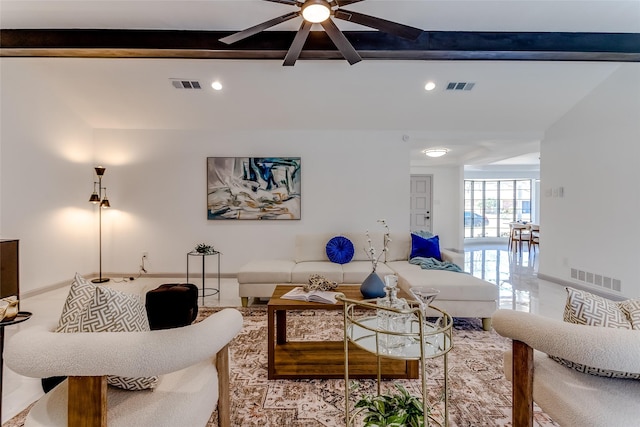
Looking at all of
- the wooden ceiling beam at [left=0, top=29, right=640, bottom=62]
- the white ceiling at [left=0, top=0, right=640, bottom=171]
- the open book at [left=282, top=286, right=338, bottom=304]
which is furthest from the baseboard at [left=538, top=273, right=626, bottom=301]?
the open book at [left=282, top=286, right=338, bottom=304]

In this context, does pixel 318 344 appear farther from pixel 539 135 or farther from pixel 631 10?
pixel 539 135

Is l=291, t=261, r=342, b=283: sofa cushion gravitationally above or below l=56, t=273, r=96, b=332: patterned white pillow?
below

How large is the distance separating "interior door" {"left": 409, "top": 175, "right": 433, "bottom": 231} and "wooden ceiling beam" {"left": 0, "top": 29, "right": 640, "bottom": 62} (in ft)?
17.0

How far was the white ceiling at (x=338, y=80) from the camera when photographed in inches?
118

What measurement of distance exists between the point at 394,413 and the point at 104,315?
1.03m

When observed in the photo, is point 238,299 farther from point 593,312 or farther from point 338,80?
point 593,312

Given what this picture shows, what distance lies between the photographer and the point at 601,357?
3.41 ft

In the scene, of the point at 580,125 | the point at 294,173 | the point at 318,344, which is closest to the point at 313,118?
the point at 294,173

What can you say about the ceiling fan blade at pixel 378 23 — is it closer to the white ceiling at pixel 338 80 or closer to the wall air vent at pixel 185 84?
the white ceiling at pixel 338 80

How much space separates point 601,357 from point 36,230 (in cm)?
559

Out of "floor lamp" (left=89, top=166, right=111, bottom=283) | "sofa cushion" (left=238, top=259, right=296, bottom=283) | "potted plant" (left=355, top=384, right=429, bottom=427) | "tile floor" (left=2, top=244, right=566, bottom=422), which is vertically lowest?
"tile floor" (left=2, top=244, right=566, bottom=422)

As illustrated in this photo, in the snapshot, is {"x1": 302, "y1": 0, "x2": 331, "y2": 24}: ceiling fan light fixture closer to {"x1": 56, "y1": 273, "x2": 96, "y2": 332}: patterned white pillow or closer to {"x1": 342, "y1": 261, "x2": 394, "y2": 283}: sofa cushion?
{"x1": 56, "y1": 273, "x2": 96, "y2": 332}: patterned white pillow

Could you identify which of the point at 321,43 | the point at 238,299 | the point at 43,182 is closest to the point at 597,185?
the point at 321,43

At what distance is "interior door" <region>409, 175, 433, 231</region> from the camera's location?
8.31 m
